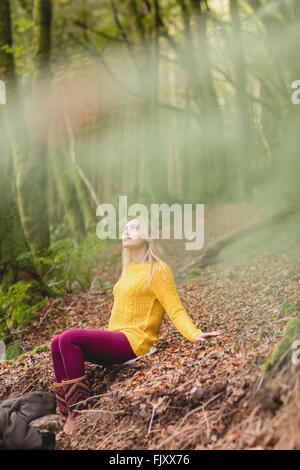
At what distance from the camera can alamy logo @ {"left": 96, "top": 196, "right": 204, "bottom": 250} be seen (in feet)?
35.7

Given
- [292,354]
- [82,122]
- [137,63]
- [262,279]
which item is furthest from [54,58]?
[292,354]

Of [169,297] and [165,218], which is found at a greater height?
[165,218]

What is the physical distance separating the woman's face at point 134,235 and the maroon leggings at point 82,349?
0.86 metres

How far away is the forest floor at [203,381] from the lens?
2654 millimetres

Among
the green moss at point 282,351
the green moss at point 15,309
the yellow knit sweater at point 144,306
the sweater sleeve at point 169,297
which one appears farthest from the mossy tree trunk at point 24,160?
the green moss at point 282,351

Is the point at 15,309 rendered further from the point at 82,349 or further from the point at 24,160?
the point at 24,160

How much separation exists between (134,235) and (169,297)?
69 centimetres

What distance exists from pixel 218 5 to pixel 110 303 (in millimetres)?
11531

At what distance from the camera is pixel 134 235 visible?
4.17 meters

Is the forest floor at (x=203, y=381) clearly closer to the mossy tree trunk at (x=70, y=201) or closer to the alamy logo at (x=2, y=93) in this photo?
the alamy logo at (x=2, y=93)

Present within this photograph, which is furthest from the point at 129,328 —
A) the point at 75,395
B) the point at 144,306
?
the point at 75,395

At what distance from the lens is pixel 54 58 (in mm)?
12227

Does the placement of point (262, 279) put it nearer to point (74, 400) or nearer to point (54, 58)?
point (74, 400)

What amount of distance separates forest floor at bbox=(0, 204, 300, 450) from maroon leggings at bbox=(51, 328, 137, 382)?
217 mm
